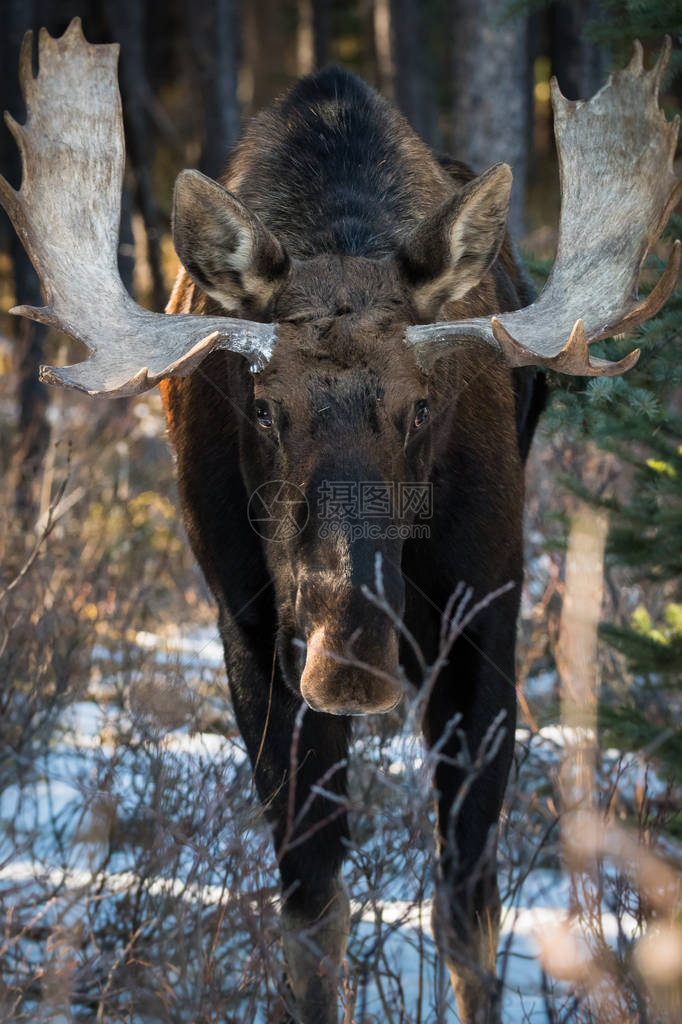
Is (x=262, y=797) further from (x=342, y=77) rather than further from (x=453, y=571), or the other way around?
(x=342, y=77)

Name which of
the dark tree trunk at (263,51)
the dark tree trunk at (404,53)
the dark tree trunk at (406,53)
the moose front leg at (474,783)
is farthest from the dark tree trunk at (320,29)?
the moose front leg at (474,783)

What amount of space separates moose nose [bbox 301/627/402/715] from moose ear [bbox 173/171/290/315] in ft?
3.84

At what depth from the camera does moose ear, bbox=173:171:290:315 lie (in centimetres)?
343

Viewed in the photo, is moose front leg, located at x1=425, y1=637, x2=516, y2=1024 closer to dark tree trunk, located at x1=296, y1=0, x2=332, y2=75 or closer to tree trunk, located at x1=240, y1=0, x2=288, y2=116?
dark tree trunk, located at x1=296, y1=0, x2=332, y2=75

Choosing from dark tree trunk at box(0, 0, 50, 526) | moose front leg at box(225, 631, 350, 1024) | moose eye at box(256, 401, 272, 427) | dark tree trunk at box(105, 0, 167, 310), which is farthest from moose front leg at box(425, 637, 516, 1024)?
dark tree trunk at box(105, 0, 167, 310)

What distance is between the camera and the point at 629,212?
3.75 m

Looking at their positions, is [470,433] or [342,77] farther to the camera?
[342,77]

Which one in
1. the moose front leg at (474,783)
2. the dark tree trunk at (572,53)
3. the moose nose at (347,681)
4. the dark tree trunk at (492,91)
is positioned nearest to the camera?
the moose nose at (347,681)

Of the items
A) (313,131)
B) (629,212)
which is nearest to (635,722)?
(629,212)

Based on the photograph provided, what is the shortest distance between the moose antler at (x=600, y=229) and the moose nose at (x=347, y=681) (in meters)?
0.92

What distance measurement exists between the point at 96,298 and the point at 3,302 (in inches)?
670

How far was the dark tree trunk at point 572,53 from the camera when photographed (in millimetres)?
14391

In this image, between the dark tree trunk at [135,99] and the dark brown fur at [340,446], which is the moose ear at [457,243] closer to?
the dark brown fur at [340,446]

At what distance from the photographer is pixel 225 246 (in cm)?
356
